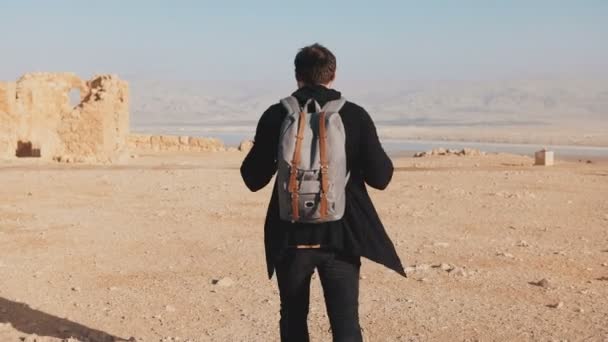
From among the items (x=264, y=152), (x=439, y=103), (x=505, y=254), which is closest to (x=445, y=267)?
(x=505, y=254)

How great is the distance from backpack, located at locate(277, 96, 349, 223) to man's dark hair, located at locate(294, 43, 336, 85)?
154mm

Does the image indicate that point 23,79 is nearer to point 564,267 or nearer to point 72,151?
point 72,151

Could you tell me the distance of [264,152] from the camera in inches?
121

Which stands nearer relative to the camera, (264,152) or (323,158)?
(323,158)

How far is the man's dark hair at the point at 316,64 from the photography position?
2.99m

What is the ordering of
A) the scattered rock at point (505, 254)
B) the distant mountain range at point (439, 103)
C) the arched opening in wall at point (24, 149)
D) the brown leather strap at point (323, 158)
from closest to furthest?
the brown leather strap at point (323, 158) < the scattered rock at point (505, 254) < the arched opening in wall at point (24, 149) < the distant mountain range at point (439, 103)

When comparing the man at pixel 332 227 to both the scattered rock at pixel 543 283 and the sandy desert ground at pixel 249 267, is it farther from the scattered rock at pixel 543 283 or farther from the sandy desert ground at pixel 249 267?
the scattered rock at pixel 543 283

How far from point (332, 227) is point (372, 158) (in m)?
0.30

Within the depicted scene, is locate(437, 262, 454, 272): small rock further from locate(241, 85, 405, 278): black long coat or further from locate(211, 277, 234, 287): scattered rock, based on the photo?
locate(241, 85, 405, 278): black long coat

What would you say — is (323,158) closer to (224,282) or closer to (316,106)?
(316,106)

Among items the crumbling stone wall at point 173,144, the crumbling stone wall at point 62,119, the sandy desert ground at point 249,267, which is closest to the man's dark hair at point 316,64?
the sandy desert ground at point 249,267

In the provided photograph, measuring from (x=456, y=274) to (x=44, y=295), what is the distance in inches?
139

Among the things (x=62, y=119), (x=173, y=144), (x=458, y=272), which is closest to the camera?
(x=458, y=272)

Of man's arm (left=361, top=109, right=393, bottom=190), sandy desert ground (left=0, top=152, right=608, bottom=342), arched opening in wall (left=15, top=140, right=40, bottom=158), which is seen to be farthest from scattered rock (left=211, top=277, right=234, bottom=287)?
arched opening in wall (left=15, top=140, right=40, bottom=158)
